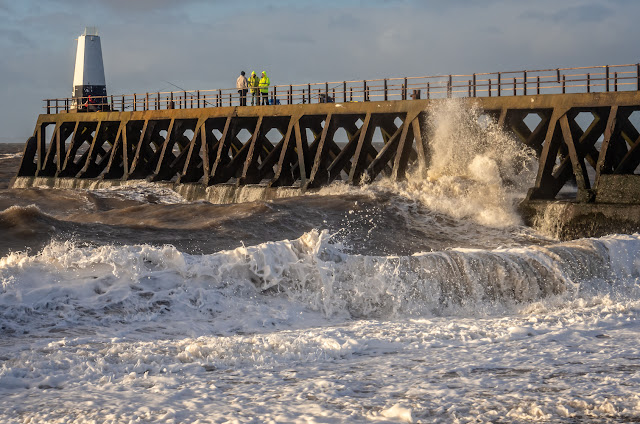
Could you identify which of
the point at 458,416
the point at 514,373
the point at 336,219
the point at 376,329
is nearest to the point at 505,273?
the point at 376,329

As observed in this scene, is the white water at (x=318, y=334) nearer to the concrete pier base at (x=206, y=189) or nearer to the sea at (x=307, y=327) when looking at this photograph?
the sea at (x=307, y=327)

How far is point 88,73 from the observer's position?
3838cm

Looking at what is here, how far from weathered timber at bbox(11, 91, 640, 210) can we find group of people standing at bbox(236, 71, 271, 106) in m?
0.66

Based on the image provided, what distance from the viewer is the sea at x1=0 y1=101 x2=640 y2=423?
703 cm

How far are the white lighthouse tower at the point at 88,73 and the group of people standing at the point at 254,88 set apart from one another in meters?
10.00

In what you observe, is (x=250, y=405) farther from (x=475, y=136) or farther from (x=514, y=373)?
(x=475, y=136)

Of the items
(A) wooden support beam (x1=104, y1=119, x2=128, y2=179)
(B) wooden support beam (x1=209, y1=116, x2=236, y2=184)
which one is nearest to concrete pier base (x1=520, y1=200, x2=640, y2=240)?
(B) wooden support beam (x1=209, y1=116, x2=236, y2=184)

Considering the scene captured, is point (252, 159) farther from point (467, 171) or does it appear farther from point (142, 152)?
point (467, 171)

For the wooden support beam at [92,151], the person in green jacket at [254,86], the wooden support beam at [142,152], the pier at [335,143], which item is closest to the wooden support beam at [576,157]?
the pier at [335,143]

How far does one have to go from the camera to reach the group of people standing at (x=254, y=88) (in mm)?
29234

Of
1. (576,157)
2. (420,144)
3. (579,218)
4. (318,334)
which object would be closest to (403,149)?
(420,144)

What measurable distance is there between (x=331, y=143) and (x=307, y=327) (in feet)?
54.1

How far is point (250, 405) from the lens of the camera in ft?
22.9

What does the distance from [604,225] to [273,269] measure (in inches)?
Answer: 358
